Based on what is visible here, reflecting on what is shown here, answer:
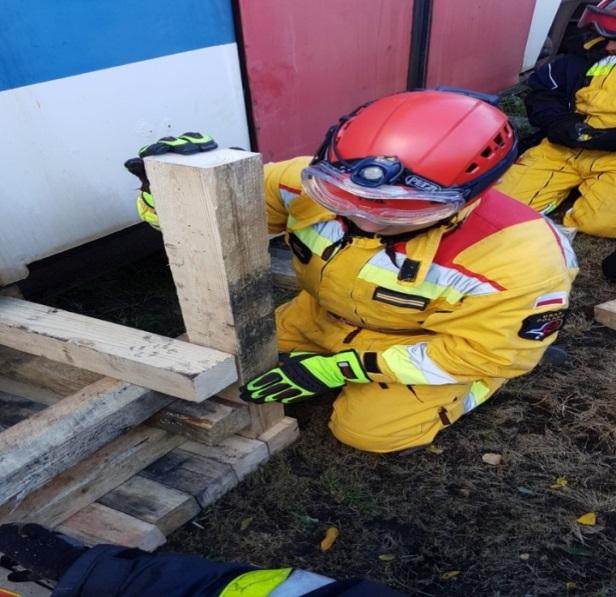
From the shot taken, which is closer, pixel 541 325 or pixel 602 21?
pixel 541 325

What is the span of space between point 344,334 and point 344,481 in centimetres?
62

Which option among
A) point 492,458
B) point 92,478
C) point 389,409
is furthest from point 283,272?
point 92,478

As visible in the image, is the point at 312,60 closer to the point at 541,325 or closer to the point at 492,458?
the point at 541,325

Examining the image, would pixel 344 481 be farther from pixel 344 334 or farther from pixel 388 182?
pixel 388 182

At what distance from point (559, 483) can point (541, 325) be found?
68 cm

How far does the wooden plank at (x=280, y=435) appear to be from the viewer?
2.19 meters

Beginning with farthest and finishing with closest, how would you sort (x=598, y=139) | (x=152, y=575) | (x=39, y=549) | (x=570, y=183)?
1. (x=570, y=183)
2. (x=598, y=139)
3. (x=39, y=549)
4. (x=152, y=575)

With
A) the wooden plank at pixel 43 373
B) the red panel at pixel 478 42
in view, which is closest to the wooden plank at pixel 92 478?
the wooden plank at pixel 43 373

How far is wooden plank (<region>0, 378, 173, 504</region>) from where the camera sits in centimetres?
156

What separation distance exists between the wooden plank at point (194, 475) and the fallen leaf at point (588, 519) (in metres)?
1.25

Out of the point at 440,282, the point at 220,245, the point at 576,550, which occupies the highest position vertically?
the point at 220,245

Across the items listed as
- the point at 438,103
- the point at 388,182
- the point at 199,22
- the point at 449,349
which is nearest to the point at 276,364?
the point at 449,349

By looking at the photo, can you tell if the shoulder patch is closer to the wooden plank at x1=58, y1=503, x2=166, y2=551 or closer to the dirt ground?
the dirt ground

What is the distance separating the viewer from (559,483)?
2.17 meters
